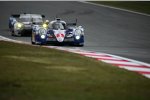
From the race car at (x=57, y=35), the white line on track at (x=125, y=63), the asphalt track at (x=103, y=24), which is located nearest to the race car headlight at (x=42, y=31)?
the race car at (x=57, y=35)

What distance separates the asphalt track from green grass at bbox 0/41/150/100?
10.5 feet

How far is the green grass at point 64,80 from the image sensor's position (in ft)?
27.8

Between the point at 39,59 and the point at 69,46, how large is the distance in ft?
19.0

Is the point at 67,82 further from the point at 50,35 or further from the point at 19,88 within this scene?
the point at 50,35

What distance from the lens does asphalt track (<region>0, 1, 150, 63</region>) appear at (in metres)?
18.3

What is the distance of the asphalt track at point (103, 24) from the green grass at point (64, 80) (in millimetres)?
3214

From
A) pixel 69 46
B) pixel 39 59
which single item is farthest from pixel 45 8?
pixel 39 59

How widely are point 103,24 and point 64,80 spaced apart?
17841mm

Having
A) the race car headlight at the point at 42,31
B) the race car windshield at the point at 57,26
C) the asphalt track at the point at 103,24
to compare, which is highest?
the race car windshield at the point at 57,26

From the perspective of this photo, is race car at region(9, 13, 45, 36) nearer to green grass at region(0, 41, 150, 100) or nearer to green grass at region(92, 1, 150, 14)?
green grass at region(0, 41, 150, 100)

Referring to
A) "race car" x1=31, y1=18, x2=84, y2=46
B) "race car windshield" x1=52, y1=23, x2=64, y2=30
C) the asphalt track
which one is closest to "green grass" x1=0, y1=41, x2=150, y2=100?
the asphalt track

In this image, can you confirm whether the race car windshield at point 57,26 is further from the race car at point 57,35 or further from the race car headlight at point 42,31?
the race car headlight at point 42,31

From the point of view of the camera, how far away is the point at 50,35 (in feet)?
59.8

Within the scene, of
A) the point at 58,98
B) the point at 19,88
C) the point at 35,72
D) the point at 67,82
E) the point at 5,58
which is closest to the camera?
the point at 58,98
